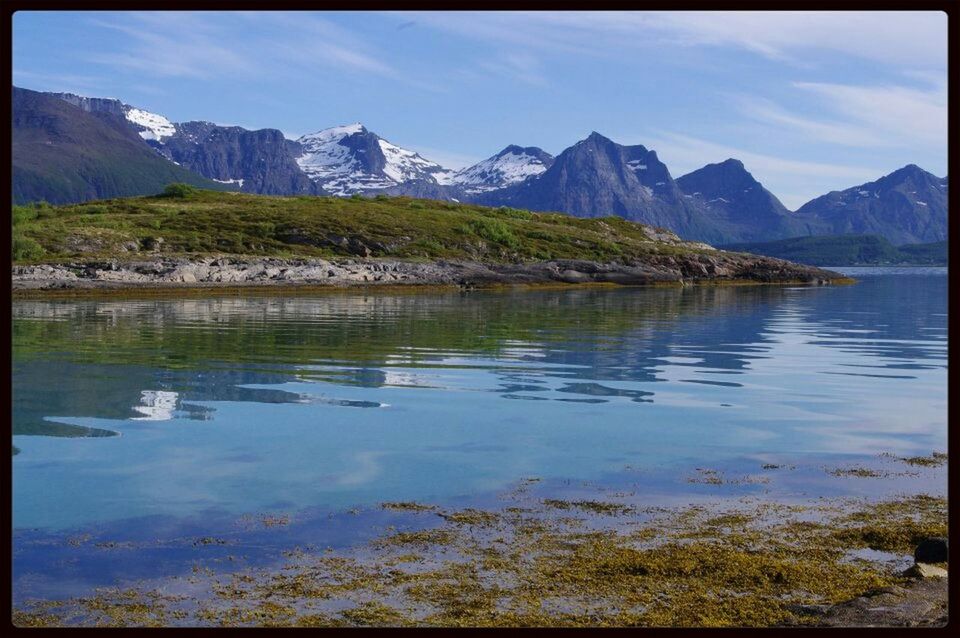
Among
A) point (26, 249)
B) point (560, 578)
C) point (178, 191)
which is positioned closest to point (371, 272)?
point (26, 249)

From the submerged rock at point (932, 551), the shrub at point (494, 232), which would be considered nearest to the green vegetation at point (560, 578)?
the submerged rock at point (932, 551)

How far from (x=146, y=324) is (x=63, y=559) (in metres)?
38.1

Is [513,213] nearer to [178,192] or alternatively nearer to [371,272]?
[178,192]

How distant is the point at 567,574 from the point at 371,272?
273ft

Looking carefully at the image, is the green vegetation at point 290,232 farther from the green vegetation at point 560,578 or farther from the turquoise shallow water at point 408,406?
the green vegetation at point 560,578

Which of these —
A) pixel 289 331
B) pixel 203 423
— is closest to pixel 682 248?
pixel 289 331

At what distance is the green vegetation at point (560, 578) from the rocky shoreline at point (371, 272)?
2645 inches

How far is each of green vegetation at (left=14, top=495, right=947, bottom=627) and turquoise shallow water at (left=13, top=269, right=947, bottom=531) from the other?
114 inches

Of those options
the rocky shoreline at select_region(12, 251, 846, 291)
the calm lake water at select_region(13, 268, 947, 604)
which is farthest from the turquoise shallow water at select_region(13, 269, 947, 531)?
the rocky shoreline at select_region(12, 251, 846, 291)

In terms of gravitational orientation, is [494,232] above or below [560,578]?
above

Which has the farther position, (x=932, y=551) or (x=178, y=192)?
(x=178, y=192)

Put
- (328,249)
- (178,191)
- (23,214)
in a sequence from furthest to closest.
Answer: (178,191) → (328,249) → (23,214)

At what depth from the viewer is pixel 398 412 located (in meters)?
23.2

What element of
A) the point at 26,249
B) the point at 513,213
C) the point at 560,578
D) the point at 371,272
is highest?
the point at 513,213
